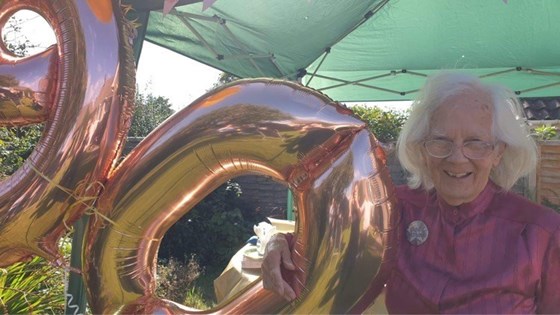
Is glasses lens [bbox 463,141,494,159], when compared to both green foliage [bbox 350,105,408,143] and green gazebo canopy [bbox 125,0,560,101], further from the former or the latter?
green foliage [bbox 350,105,408,143]

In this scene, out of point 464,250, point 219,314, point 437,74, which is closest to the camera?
point 219,314

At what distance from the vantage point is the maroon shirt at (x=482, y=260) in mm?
1312

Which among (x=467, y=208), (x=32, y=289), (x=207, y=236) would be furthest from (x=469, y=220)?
(x=207, y=236)

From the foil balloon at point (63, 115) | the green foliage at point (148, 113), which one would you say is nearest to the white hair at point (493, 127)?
the foil balloon at point (63, 115)

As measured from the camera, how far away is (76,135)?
3.65 feet

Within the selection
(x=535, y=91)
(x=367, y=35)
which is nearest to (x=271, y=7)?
(x=367, y=35)

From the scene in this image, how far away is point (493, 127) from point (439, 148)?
16cm

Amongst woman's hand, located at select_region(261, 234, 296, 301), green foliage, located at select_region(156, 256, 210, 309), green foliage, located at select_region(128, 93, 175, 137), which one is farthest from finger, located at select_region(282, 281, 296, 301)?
green foliage, located at select_region(128, 93, 175, 137)

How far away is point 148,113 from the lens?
10.7 meters

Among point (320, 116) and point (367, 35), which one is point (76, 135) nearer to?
point (320, 116)

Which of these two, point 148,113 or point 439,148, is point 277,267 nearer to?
point 439,148

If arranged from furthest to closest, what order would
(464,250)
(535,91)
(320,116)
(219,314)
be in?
(535,91)
(464,250)
(219,314)
(320,116)

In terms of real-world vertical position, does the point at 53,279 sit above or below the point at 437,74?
below

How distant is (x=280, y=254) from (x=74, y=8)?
725 mm
